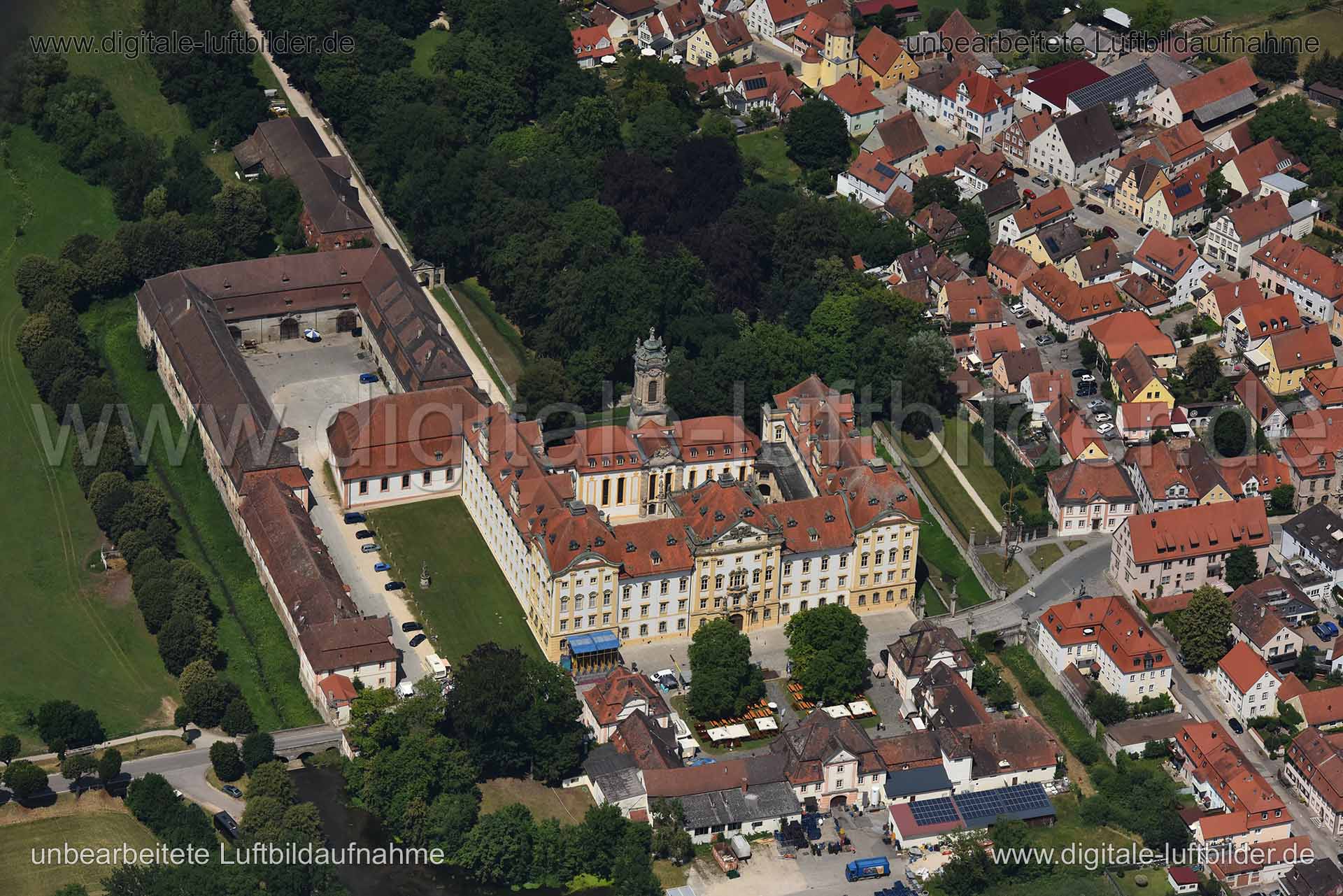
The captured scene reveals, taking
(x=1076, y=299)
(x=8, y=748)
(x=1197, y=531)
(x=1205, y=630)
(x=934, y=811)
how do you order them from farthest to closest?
(x=1076, y=299) → (x=1197, y=531) → (x=1205, y=630) → (x=8, y=748) → (x=934, y=811)

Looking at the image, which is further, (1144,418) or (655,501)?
(1144,418)

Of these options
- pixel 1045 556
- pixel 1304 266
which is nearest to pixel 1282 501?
pixel 1045 556

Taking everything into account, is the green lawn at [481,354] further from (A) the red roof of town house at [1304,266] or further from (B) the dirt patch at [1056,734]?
(A) the red roof of town house at [1304,266]

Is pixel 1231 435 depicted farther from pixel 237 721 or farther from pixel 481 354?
pixel 237 721

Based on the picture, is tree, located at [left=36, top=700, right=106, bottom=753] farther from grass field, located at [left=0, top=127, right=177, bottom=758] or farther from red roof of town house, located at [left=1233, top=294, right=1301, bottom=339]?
red roof of town house, located at [left=1233, top=294, right=1301, bottom=339]

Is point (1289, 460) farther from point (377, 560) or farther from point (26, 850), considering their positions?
point (26, 850)

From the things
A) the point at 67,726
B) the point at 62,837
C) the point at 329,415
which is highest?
the point at 329,415

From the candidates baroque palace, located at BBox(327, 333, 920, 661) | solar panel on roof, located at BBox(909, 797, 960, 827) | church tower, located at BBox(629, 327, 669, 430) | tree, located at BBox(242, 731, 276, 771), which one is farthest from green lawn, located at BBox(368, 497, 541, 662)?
solar panel on roof, located at BBox(909, 797, 960, 827)

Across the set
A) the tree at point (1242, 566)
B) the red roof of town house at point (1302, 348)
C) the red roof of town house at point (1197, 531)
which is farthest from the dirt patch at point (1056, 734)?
the red roof of town house at point (1302, 348)
